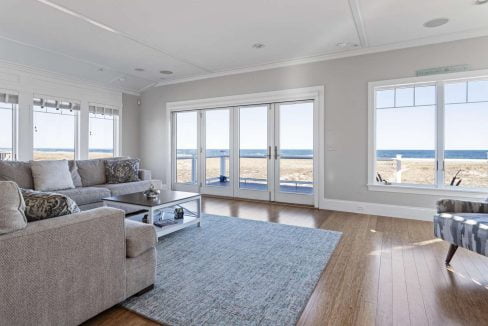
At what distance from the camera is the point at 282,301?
74.2 inches

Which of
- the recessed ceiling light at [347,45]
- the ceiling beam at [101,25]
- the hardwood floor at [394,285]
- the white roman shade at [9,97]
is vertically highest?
the recessed ceiling light at [347,45]

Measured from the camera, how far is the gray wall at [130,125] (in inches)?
262

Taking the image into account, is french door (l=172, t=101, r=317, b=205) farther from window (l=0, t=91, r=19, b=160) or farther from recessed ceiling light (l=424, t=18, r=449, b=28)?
window (l=0, t=91, r=19, b=160)

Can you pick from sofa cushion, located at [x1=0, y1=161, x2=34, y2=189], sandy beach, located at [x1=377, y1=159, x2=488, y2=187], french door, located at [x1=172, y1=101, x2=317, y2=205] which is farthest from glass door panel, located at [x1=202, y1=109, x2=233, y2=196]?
sofa cushion, located at [x1=0, y1=161, x2=34, y2=189]

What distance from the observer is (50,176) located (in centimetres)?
376

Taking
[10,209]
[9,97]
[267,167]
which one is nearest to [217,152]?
[267,167]

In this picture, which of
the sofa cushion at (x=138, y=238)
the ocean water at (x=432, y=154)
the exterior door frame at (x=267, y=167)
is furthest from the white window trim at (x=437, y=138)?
the sofa cushion at (x=138, y=238)

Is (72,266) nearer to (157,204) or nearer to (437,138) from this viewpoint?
(157,204)

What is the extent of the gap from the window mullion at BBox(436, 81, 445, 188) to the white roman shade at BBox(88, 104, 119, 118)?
648 centimetres

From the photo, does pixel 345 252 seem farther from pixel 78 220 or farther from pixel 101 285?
pixel 78 220

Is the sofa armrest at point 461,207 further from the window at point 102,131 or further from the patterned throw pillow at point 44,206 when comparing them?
the window at point 102,131

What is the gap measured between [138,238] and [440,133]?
4.35 metres

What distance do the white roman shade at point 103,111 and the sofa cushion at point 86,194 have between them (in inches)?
109

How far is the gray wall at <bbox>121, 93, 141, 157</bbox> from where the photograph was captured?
6.66 m
